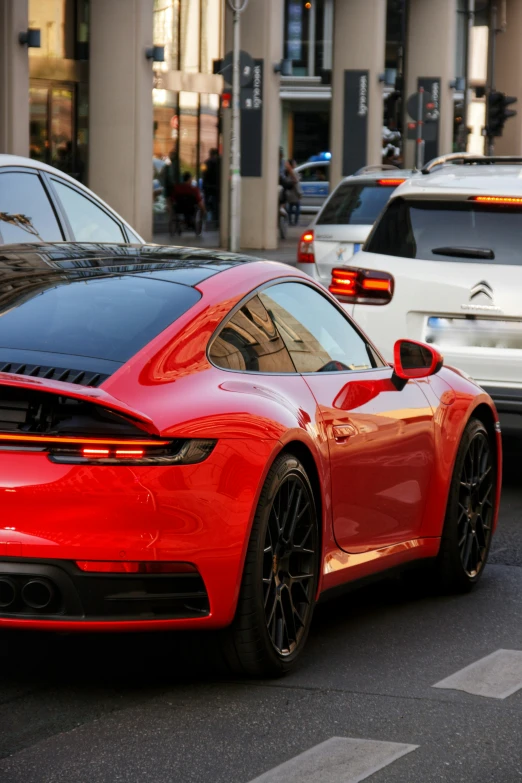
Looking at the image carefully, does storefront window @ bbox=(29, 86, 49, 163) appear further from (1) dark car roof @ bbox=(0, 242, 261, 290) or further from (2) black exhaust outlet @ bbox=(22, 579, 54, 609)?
(2) black exhaust outlet @ bbox=(22, 579, 54, 609)

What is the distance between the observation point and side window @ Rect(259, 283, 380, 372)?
5.83 m

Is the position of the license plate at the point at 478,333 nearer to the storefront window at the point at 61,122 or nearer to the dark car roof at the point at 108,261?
the dark car roof at the point at 108,261

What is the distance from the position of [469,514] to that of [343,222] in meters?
11.8

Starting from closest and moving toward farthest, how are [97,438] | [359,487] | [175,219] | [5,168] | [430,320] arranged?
[97,438] < [359,487] < [5,168] < [430,320] < [175,219]

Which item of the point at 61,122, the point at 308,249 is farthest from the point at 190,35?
the point at 308,249

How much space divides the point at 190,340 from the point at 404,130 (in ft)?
125

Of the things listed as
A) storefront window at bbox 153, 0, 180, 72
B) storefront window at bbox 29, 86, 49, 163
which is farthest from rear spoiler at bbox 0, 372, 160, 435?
storefront window at bbox 153, 0, 180, 72

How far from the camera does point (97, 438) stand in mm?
4672

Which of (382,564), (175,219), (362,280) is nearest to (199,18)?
(175,219)

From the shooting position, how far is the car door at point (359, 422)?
227 inches

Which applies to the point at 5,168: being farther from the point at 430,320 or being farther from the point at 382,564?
the point at 382,564

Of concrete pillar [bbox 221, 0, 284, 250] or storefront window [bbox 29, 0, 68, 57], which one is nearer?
storefront window [bbox 29, 0, 68, 57]

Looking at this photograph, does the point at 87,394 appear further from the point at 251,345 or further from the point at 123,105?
the point at 123,105

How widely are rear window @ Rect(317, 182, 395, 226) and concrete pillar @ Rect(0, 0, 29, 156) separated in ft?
28.7
